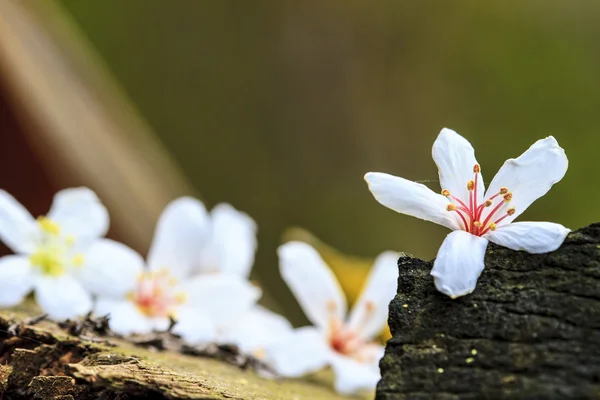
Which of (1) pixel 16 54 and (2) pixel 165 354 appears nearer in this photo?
(2) pixel 165 354

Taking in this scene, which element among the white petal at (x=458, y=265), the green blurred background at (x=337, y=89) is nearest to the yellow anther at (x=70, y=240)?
the white petal at (x=458, y=265)

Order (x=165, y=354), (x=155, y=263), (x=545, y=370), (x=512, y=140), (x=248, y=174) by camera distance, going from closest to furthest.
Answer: (x=545, y=370)
(x=165, y=354)
(x=155, y=263)
(x=512, y=140)
(x=248, y=174)

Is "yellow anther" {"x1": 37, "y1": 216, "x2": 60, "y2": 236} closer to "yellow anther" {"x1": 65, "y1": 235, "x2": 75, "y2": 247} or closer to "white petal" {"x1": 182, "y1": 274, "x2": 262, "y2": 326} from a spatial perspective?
"yellow anther" {"x1": 65, "y1": 235, "x2": 75, "y2": 247}

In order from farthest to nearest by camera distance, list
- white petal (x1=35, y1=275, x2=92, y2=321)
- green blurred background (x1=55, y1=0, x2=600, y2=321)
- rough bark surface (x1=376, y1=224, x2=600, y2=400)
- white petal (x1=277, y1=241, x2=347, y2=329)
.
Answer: green blurred background (x1=55, y1=0, x2=600, y2=321)
white petal (x1=277, y1=241, x2=347, y2=329)
white petal (x1=35, y1=275, x2=92, y2=321)
rough bark surface (x1=376, y1=224, x2=600, y2=400)

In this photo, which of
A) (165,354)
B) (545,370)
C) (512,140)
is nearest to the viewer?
(545,370)

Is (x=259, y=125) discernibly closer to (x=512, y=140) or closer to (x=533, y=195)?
(x=512, y=140)

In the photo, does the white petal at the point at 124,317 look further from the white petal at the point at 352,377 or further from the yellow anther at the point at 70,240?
the white petal at the point at 352,377

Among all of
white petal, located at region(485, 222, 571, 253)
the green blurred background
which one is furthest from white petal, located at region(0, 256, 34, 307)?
the green blurred background

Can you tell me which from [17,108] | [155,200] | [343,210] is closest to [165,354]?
[17,108]
